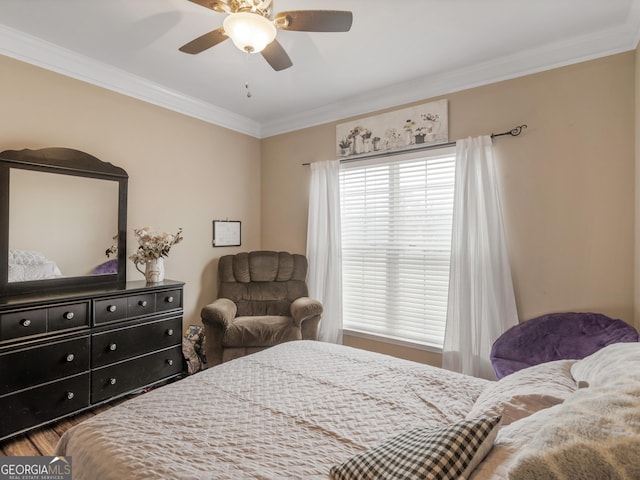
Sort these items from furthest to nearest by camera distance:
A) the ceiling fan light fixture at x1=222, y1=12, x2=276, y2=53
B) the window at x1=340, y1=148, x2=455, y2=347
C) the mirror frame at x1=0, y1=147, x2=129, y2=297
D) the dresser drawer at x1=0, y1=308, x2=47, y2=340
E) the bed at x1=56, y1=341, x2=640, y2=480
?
the window at x1=340, y1=148, x2=455, y2=347, the mirror frame at x1=0, y1=147, x2=129, y2=297, the dresser drawer at x1=0, y1=308, x2=47, y2=340, the ceiling fan light fixture at x1=222, y1=12, x2=276, y2=53, the bed at x1=56, y1=341, x2=640, y2=480

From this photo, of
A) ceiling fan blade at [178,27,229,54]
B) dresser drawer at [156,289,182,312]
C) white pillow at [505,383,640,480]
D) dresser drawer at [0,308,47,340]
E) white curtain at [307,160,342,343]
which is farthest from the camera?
white curtain at [307,160,342,343]

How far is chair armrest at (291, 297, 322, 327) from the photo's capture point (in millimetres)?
3090

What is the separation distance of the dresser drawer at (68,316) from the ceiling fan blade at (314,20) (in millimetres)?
2216

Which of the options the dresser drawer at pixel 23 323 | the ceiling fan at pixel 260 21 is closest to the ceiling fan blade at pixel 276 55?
the ceiling fan at pixel 260 21

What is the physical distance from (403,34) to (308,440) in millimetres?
2510

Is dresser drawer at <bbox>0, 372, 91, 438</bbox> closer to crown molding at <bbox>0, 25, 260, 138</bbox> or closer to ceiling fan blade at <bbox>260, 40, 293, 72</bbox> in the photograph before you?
crown molding at <bbox>0, 25, 260, 138</bbox>

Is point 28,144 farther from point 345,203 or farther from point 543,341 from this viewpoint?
point 543,341

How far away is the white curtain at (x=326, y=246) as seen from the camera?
3561 mm

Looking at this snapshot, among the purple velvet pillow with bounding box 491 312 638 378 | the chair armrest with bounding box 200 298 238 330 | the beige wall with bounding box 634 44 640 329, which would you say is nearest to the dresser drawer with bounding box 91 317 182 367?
the chair armrest with bounding box 200 298 238 330

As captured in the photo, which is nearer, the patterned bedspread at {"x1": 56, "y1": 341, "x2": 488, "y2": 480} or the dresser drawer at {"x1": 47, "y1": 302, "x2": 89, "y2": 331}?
the patterned bedspread at {"x1": 56, "y1": 341, "x2": 488, "y2": 480}

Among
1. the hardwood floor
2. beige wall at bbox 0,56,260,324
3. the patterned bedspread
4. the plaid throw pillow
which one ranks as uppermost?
beige wall at bbox 0,56,260,324

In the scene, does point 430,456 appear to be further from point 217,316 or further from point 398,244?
point 398,244

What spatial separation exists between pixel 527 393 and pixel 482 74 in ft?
8.50

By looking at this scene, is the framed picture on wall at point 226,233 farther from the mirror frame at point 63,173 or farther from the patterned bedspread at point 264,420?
the patterned bedspread at point 264,420
